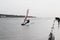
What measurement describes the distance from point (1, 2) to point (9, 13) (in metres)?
0.30

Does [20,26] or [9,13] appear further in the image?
[20,26]

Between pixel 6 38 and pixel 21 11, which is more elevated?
pixel 21 11

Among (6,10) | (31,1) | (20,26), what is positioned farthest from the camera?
(20,26)

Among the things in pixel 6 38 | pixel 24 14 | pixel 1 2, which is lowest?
pixel 6 38

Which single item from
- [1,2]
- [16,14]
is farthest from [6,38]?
[1,2]

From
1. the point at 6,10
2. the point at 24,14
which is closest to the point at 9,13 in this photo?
the point at 6,10

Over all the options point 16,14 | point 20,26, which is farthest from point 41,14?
point 20,26

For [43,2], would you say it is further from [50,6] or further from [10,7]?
[10,7]

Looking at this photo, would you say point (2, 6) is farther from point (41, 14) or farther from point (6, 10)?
point (41, 14)

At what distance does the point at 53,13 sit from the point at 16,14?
87 cm

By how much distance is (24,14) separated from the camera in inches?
151

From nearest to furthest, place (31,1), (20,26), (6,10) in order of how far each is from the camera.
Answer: (6,10) < (31,1) < (20,26)

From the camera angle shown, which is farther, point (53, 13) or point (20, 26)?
point (20, 26)

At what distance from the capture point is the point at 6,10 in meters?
3.53
